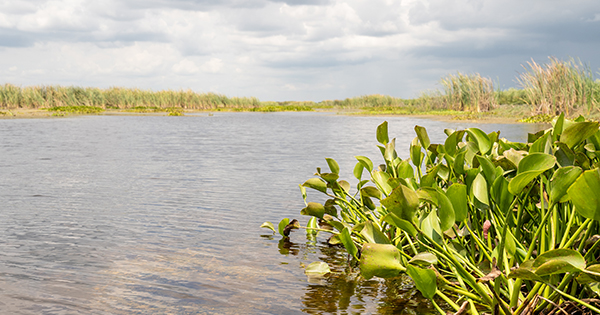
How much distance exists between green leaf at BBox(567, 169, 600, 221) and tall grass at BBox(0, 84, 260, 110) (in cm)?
3912

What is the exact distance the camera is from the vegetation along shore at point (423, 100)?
1755cm

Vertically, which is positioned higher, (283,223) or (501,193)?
(501,193)

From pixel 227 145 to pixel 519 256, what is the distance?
395 inches

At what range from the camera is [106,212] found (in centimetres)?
469

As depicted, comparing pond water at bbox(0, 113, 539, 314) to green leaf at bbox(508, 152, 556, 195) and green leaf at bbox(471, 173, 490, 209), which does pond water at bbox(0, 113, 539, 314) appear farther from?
green leaf at bbox(508, 152, 556, 195)

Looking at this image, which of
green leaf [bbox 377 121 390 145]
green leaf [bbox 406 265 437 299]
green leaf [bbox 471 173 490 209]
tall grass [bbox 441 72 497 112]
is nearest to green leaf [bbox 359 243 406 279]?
green leaf [bbox 406 265 437 299]

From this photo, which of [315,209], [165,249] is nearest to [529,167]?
[315,209]

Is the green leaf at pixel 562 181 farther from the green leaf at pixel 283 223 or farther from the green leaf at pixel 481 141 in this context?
the green leaf at pixel 283 223

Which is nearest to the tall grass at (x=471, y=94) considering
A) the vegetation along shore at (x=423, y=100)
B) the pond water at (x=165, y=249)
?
the vegetation along shore at (x=423, y=100)

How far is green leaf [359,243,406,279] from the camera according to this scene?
2.06 meters

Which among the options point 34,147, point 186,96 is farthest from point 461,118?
point 186,96

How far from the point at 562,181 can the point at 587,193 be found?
0.21 metres

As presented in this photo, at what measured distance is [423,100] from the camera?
3356 centimetres

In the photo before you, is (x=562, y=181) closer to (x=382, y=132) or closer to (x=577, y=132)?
(x=577, y=132)
